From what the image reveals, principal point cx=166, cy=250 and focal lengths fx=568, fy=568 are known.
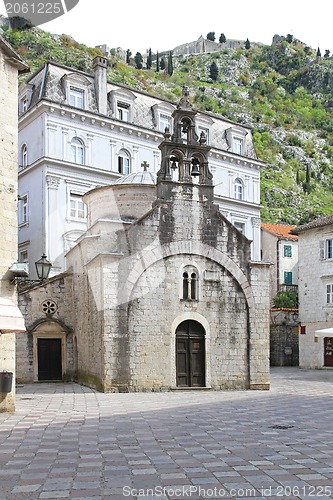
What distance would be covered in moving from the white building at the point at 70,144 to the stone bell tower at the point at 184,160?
12202 mm

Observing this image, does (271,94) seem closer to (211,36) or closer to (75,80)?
(211,36)

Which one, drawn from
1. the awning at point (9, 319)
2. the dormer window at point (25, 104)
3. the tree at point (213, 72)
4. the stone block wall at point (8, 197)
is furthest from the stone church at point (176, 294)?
the tree at point (213, 72)

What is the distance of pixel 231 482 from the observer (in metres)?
7.85

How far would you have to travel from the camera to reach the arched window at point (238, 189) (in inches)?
1746

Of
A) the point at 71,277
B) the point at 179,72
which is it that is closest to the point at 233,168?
the point at 71,277

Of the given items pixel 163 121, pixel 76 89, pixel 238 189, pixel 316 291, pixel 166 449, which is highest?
pixel 76 89

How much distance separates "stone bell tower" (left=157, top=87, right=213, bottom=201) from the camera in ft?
75.3

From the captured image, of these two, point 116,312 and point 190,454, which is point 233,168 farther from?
point 190,454

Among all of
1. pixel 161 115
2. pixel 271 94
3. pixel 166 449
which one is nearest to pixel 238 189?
pixel 161 115

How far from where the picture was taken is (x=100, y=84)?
37594 mm

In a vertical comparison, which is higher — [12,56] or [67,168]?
[67,168]

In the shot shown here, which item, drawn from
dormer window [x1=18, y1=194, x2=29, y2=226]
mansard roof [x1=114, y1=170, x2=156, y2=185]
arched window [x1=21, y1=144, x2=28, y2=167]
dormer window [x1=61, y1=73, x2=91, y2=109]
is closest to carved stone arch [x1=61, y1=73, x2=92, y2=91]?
dormer window [x1=61, y1=73, x2=91, y2=109]

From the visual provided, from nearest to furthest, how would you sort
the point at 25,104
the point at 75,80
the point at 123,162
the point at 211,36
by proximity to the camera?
the point at 75,80 → the point at 25,104 → the point at 123,162 → the point at 211,36

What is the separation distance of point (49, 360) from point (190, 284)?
28.4ft
